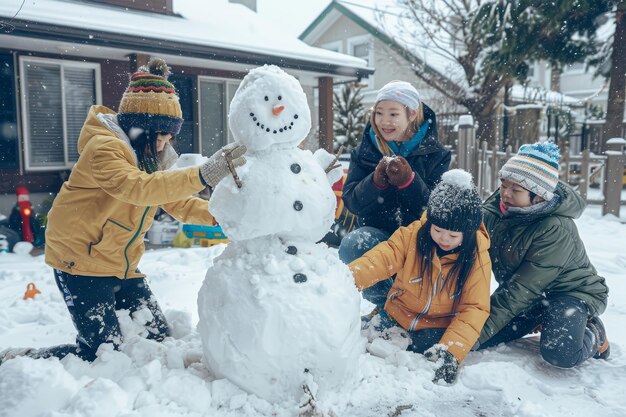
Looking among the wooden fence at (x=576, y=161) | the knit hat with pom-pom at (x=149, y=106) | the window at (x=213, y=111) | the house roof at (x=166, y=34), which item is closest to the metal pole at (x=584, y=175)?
the wooden fence at (x=576, y=161)

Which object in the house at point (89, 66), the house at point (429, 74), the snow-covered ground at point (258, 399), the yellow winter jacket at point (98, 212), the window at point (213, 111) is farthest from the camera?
the house at point (429, 74)

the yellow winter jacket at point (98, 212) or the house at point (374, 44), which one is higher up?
the house at point (374, 44)

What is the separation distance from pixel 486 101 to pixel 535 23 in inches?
122

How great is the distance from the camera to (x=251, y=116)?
7.51 ft

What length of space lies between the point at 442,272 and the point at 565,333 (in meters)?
0.72

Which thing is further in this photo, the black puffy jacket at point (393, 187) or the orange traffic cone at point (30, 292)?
the orange traffic cone at point (30, 292)

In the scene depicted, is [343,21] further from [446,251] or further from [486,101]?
[446,251]

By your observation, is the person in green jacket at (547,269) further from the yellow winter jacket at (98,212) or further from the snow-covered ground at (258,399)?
the yellow winter jacket at (98,212)

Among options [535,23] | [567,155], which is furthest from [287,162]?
[535,23]

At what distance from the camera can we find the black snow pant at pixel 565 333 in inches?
108

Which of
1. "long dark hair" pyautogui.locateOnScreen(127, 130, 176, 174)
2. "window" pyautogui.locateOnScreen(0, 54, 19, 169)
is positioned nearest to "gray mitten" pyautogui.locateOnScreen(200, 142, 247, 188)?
"long dark hair" pyautogui.locateOnScreen(127, 130, 176, 174)

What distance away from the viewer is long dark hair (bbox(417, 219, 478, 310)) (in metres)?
2.76

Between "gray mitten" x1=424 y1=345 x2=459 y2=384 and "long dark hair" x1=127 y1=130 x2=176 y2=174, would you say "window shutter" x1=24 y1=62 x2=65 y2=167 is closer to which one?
"long dark hair" x1=127 y1=130 x2=176 y2=174

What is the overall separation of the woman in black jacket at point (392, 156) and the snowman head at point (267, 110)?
0.76 meters
